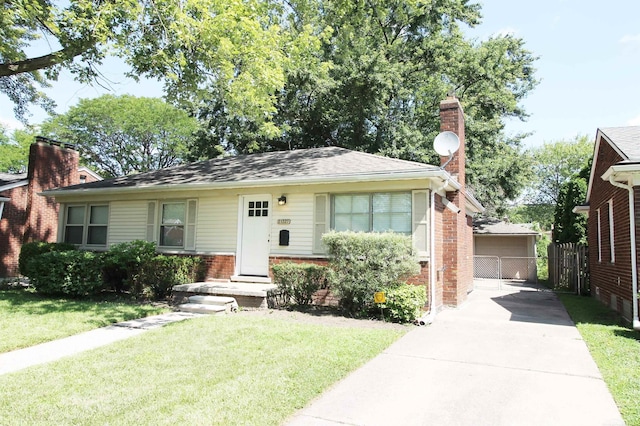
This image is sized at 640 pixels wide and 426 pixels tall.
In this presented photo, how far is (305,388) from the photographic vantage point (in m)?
4.07

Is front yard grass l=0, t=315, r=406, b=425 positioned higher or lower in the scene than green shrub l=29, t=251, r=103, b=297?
lower

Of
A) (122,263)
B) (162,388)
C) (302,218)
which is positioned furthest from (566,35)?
(122,263)

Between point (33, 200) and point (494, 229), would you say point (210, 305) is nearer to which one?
point (33, 200)

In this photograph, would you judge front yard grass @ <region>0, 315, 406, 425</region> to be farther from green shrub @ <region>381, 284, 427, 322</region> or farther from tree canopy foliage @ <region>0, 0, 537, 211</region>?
tree canopy foliage @ <region>0, 0, 537, 211</region>

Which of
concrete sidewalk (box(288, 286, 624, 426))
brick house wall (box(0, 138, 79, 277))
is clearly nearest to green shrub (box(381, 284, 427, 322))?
concrete sidewalk (box(288, 286, 624, 426))

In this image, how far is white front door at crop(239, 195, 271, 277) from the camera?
34.1ft

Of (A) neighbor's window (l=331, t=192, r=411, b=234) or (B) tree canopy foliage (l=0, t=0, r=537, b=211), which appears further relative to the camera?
(B) tree canopy foliage (l=0, t=0, r=537, b=211)

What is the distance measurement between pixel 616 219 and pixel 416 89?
42.0 ft

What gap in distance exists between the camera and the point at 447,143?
9805 mm

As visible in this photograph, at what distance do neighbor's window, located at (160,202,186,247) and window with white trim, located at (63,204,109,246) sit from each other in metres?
2.27

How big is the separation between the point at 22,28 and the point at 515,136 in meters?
22.3

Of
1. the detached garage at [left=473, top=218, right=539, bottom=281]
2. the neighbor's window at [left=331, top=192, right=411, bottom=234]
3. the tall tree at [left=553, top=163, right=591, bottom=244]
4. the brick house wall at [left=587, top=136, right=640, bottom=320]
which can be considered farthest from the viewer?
the detached garage at [left=473, top=218, right=539, bottom=281]

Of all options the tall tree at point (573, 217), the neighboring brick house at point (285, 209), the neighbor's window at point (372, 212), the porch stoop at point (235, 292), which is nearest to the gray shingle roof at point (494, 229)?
the tall tree at point (573, 217)

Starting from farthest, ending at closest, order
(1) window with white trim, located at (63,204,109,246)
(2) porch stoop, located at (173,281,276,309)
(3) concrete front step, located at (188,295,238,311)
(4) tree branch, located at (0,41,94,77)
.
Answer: (1) window with white trim, located at (63,204,109,246)
(4) tree branch, located at (0,41,94,77)
(2) porch stoop, located at (173,281,276,309)
(3) concrete front step, located at (188,295,238,311)
